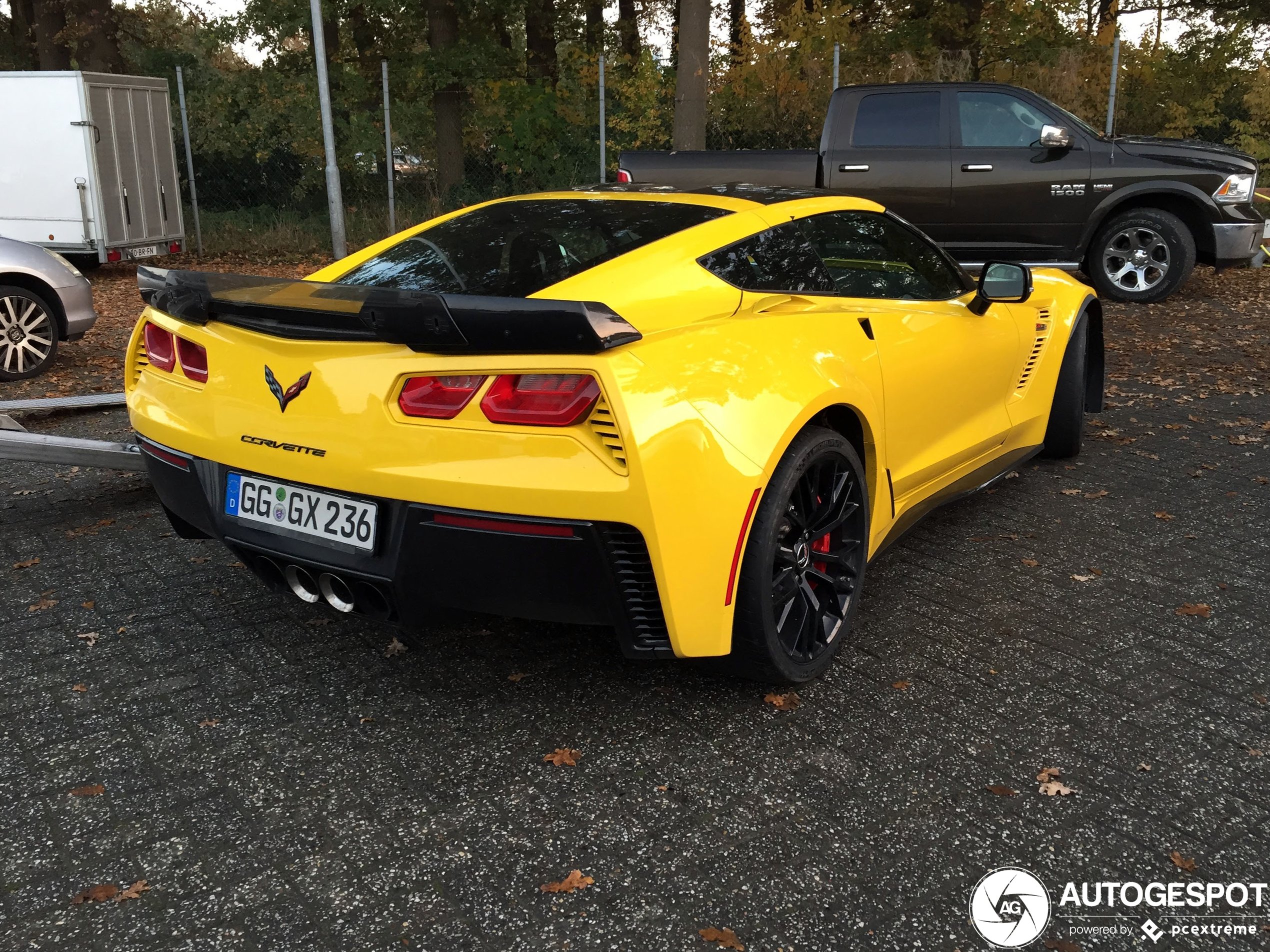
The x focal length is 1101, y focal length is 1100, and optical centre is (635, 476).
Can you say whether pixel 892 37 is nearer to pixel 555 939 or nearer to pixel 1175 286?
pixel 1175 286

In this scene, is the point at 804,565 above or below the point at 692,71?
below

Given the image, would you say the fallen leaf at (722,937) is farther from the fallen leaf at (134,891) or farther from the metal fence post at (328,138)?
the metal fence post at (328,138)

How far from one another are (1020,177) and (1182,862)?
933cm

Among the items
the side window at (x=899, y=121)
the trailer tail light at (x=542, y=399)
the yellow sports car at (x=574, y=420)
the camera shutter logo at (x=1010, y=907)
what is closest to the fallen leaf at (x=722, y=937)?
the camera shutter logo at (x=1010, y=907)

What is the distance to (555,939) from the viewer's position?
2248 mm

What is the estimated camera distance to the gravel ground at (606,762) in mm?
2342

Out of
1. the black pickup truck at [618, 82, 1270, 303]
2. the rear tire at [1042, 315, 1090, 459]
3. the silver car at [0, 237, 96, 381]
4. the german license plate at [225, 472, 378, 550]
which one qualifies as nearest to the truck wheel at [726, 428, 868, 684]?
the german license plate at [225, 472, 378, 550]

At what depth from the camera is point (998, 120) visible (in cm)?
1071

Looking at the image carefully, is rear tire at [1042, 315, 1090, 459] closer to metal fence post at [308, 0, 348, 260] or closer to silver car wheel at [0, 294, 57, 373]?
silver car wheel at [0, 294, 57, 373]

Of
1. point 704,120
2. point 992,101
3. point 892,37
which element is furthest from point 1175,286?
point 892,37

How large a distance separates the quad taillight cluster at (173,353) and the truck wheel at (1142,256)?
32.6 feet

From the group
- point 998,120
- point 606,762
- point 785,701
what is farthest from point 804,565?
point 998,120

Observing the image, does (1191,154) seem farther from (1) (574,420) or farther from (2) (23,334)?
(2) (23,334)

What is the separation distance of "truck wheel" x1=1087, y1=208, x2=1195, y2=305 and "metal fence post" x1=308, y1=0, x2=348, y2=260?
8616 millimetres
